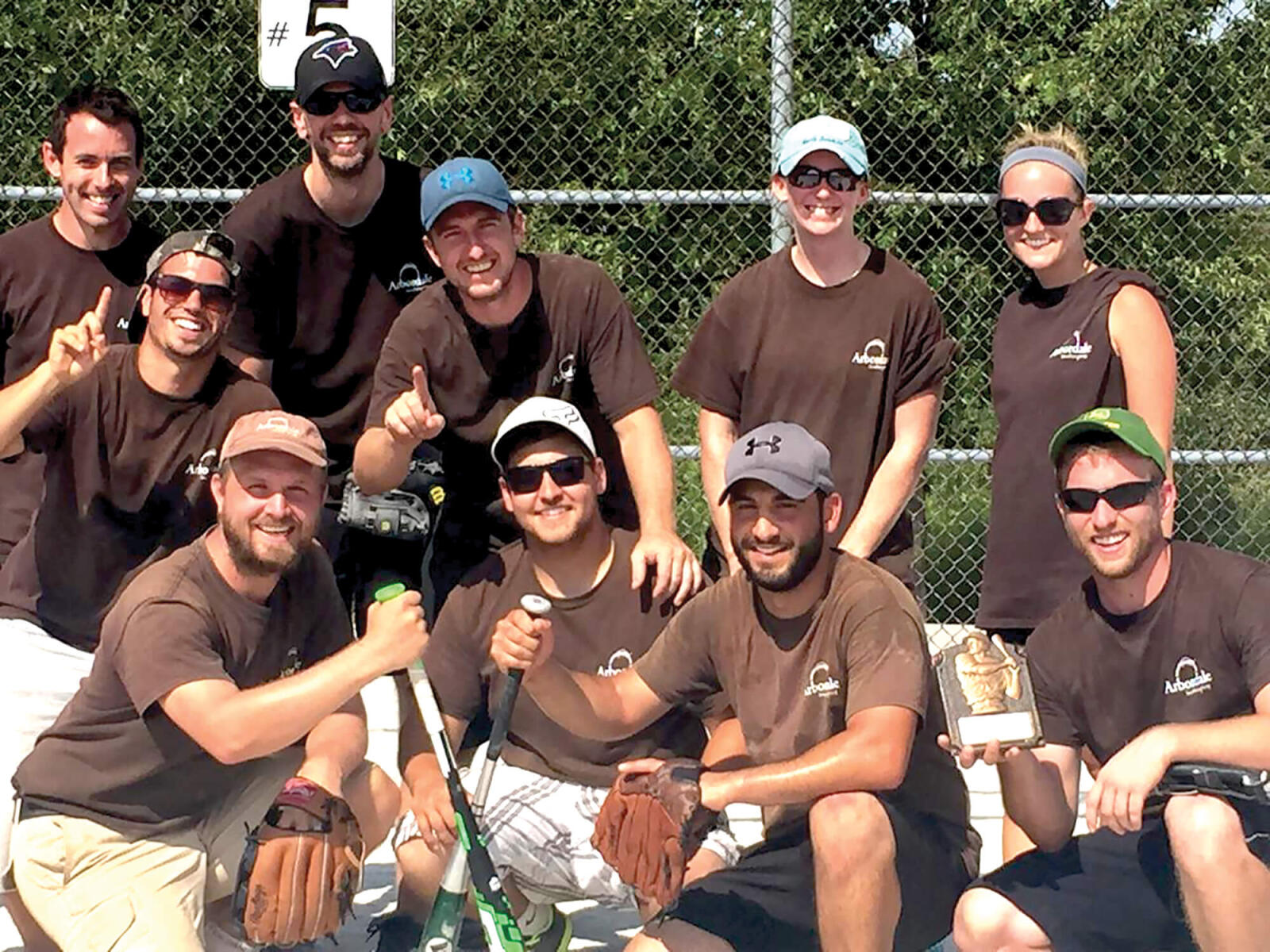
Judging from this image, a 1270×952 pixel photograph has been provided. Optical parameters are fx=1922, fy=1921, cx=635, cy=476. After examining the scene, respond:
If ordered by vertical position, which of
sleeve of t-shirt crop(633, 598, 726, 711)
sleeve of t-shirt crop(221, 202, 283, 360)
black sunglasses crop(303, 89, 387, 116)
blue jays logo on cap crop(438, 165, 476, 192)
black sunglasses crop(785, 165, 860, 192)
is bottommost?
sleeve of t-shirt crop(633, 598, 726, 711)

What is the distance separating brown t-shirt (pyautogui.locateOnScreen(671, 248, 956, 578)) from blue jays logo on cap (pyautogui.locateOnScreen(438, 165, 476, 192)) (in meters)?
0.70

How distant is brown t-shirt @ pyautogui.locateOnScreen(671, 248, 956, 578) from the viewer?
15.2ft

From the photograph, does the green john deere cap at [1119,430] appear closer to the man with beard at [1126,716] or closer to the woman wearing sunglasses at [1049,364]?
the man with beard at [1126,716]

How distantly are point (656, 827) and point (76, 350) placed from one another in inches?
64.7

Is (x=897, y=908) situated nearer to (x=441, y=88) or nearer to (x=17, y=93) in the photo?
(x=441, y=88)

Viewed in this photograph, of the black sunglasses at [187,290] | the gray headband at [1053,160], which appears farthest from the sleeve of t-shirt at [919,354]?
the black sunglasses at [187,290]

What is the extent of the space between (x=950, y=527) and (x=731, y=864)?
17.9ft

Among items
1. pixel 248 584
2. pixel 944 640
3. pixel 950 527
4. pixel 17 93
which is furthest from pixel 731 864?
pixel 17 93

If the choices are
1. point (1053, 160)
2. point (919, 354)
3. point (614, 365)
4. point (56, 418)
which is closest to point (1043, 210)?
point (1053, 160)

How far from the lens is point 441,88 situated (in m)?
10.2

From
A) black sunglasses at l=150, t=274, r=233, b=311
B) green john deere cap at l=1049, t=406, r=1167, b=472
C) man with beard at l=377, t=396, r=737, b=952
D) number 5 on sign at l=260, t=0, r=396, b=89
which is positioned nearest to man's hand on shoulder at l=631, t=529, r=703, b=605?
man with beard at l=377, t=396, r=737, b=952

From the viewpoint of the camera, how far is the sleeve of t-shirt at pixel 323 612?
14.0 ft

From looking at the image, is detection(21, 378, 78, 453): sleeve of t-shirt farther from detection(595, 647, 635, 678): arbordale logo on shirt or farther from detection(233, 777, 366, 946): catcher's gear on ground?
detection(595, 647, 635, 678): arbordale logo on shirt

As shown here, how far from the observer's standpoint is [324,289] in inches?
195
